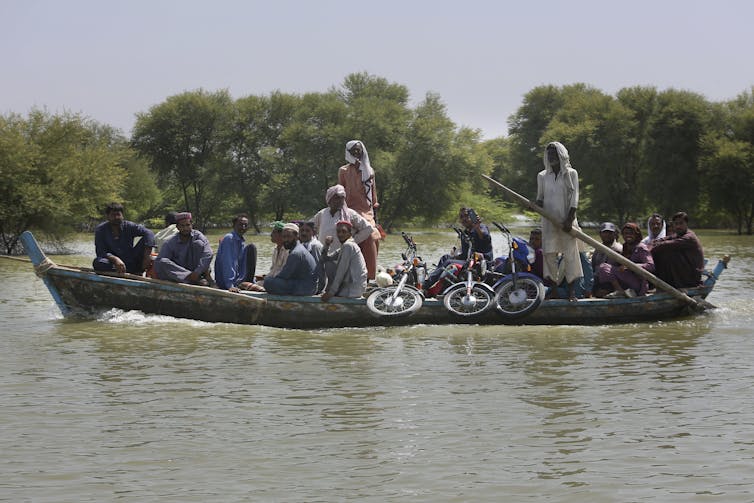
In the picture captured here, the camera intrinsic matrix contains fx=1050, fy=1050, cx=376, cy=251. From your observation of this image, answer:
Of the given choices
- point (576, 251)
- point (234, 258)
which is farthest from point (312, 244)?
point (576, 251)

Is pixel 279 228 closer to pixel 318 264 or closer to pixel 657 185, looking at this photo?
pixel 318 264

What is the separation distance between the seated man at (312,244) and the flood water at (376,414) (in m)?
0.69

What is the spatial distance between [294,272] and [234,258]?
0.97m

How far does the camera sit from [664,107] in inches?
2270

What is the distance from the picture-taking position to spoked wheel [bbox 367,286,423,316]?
1294 cm

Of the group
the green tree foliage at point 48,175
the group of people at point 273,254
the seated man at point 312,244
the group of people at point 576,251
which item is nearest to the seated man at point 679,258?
the group of people at point 576,251

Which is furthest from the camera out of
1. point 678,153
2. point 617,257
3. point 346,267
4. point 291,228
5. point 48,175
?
point 678,153

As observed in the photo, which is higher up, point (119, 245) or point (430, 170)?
point (430, 170)

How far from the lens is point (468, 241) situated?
13500mm

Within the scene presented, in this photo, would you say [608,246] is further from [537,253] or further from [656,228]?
[656,228]

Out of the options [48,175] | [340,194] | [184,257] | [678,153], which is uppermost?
[678,153]

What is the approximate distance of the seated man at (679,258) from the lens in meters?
14.0

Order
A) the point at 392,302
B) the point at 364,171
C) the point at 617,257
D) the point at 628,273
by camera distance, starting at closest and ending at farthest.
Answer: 1. the point at 392,302
2. the point at 617,257
3. the point at 628,273
4. the point at 364,171

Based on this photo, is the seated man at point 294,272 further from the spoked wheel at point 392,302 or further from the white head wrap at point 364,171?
the white head wrap at point 364,171
